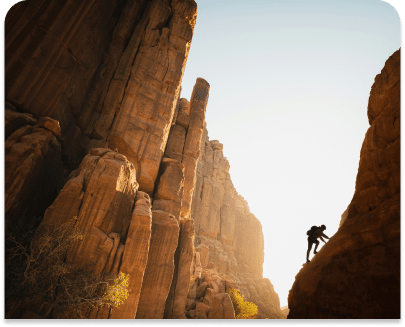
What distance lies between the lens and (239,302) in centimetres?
3588

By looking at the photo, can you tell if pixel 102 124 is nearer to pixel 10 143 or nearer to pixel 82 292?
pixel 10 143

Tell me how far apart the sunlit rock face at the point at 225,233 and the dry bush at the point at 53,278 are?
3280cm

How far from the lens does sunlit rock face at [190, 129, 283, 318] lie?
52594mm

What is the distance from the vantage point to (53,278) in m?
12.6

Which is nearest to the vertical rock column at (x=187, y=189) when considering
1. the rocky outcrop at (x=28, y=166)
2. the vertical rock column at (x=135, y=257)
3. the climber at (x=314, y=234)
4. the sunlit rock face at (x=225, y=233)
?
the vertical rock column at (x=135, y=257)

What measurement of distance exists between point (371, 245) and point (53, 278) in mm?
14676

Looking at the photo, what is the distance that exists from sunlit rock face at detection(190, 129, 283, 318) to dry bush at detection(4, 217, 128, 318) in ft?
108

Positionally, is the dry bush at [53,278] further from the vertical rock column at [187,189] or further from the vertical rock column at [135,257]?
the vertical rock column at [187,189]

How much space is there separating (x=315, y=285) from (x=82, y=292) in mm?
11893

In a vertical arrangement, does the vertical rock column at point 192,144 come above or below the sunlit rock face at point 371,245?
above

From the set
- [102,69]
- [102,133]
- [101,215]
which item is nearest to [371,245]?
[101,215]

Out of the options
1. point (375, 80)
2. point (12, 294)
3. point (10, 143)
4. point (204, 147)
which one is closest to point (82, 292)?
point (12, 294)

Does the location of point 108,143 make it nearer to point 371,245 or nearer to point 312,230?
point 312,230

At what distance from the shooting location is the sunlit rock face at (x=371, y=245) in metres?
6.64
